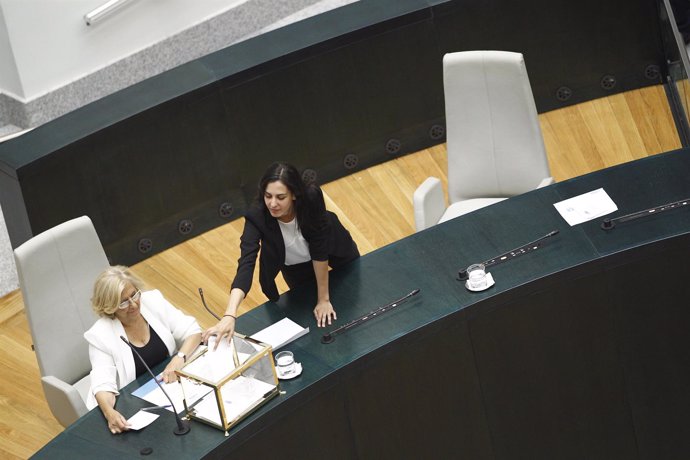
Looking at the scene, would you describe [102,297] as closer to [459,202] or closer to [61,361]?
[61,361]

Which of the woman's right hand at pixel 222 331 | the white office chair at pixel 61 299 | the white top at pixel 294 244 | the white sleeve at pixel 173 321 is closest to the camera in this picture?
the woman's right hand at pixel 222 331

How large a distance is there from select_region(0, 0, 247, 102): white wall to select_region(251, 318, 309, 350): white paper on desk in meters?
3.19

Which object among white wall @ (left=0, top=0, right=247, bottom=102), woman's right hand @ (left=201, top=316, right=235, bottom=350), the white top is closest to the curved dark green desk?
the white top

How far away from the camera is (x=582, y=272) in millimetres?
4410

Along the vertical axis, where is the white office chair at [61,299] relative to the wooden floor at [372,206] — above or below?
above

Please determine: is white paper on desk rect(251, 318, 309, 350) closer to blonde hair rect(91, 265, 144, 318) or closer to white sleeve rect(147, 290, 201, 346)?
white sleeve rect(147, 290, 201, 346)

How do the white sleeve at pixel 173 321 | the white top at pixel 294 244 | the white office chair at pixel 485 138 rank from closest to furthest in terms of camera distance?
the white top at pixel 294 244, the white sleeve at pixel 173 321, the white office chair at pixel 485 138

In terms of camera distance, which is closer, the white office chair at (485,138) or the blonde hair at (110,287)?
the blonde hair at (110,287)

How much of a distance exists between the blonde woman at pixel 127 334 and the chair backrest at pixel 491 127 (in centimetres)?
163

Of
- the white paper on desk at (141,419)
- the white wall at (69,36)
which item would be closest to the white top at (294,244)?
the white paper on desk at (141,419)

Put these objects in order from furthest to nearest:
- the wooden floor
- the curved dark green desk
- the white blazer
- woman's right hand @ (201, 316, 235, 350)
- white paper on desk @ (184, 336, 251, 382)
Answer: the wooden floor → the white blazer → the curved dark green desk → woman's right hand @ (201, 316, 235, 350) → white paper on desk @ (184, 336, 251, 382)

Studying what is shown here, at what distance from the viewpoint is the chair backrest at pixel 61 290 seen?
478 centimetres

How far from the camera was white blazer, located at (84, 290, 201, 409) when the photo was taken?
437 cm

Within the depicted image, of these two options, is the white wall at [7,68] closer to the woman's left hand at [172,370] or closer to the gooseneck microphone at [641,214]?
the woman's left hand at [172,370]
